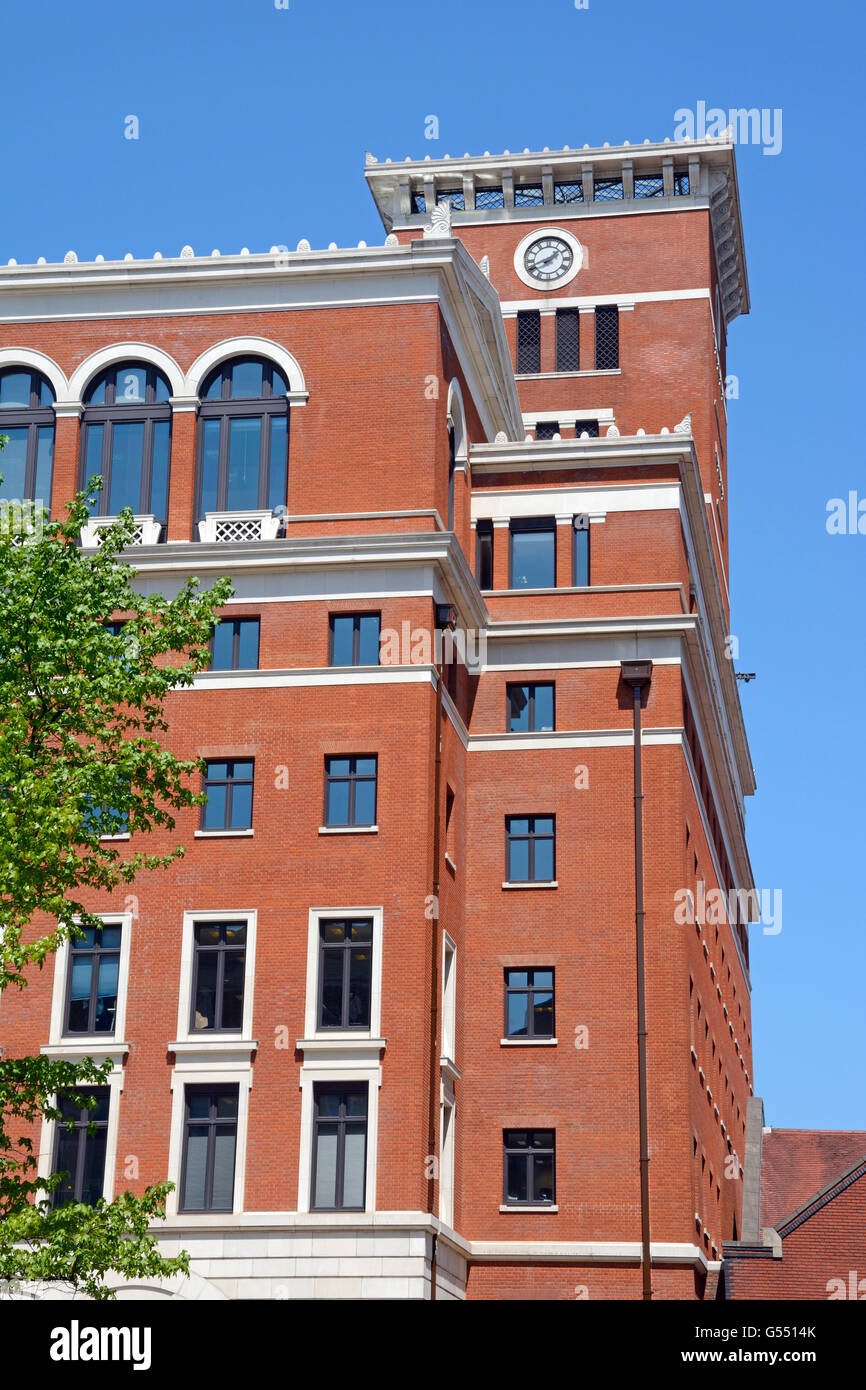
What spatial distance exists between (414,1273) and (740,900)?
40755 millimetres

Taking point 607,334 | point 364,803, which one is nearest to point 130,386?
point 364,803

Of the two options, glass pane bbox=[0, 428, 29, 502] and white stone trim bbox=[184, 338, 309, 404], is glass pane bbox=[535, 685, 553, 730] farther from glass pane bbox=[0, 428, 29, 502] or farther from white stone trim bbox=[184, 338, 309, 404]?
glass pane bbox=[0, 428, 29, 502]

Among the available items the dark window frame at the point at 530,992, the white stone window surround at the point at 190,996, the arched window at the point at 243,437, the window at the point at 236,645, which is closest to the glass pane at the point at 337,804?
the white stone window surround at the point at 190,996

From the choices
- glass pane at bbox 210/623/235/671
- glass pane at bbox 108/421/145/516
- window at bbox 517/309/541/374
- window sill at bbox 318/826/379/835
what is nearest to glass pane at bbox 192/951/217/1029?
window sill at bbox 318/826/379/835

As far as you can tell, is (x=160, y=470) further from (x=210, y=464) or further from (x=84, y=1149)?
(x=84, y=1149)

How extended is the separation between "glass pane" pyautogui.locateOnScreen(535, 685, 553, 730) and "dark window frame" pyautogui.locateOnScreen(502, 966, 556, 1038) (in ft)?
19.9

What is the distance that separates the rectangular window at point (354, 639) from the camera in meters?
40.0

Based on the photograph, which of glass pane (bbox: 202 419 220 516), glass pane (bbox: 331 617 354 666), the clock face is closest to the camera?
glass pane (bbox: 331 617 354 666)

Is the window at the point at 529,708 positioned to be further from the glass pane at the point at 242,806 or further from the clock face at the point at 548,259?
the clock face at the point at 548,259

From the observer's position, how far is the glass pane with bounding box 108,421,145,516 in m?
42.2

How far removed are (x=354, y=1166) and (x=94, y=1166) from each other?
548cm

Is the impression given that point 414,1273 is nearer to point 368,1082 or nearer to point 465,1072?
point 368,1082
